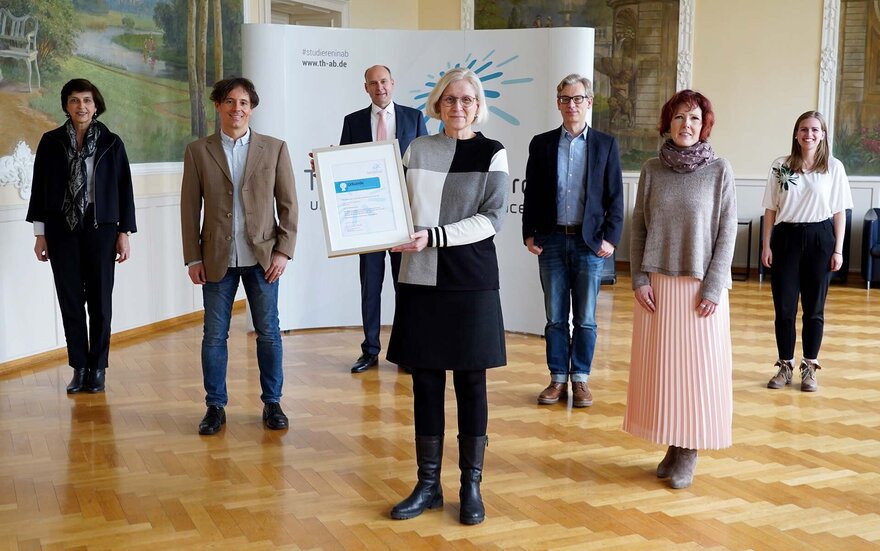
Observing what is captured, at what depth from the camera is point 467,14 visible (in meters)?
12.7

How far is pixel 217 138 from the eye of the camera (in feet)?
16.0

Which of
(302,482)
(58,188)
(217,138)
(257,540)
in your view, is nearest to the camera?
(257,540)

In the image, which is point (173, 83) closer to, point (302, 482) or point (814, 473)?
point (302, 482)

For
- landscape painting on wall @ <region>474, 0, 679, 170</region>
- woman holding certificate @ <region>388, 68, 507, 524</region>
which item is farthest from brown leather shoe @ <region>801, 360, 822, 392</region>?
landscape painting on wall @ <region>474, 0, 679, 170</region>

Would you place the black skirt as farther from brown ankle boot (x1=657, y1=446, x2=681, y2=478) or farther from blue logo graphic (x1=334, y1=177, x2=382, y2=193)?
brown ankle boot (x1=657, y1=446, x2=681, y2=478)

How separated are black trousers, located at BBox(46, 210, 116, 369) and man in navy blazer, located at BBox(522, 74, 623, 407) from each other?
100 inches

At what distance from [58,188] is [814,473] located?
171 inches

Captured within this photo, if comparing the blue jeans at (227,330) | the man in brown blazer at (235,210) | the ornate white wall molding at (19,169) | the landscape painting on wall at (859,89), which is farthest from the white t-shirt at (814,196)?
the landscape painting on wall at (859,89)

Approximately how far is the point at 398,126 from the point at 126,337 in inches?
113

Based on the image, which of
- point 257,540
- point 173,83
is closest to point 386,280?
point 173,83

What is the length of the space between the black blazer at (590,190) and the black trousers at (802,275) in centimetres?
123

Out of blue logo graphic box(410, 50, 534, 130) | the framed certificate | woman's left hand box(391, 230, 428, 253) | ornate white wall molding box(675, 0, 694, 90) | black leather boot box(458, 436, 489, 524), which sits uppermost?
ornate white wall molding box(675, 0, 694, 90)

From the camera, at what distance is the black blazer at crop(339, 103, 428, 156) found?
6223 millimetres

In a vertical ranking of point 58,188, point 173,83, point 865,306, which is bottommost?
point 865,306
